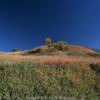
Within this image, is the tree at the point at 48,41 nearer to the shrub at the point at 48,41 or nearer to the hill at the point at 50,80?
the shrub at the point at 48,41

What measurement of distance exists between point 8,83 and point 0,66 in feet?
9.37

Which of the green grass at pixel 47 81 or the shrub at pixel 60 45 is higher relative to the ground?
the shrub at pixel 60 45

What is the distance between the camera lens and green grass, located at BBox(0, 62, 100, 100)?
2032 cm

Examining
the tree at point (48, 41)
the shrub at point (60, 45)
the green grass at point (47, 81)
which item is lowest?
the green grass at point (47, 81)

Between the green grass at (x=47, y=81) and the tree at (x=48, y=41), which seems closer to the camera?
the green grass at (x=47, y=81)

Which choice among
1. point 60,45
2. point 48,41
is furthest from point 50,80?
point 48,41

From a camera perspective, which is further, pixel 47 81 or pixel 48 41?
pixel 48 41

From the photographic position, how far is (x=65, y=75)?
24.0 metres

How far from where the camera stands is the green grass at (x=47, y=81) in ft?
66.7

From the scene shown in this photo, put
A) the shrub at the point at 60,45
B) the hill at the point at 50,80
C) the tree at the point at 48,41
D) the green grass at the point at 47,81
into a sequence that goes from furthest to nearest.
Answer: the tree at the point at 48,41
the shrub at the point at 60,45
the green grass at the point at 47,81
the hill at the point at 50,80

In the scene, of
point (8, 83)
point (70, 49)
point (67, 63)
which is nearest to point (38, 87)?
point (8, 83)

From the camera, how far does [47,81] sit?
73.6 ft

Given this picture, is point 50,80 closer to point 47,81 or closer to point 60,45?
point 47,81

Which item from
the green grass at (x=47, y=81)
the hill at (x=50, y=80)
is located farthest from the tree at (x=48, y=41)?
the green grass at (x=47, y=81)
